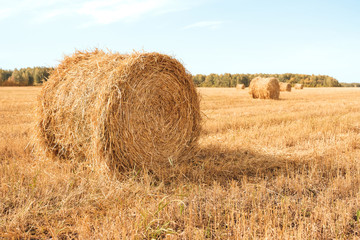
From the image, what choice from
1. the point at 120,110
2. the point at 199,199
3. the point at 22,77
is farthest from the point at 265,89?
the point at 22,77

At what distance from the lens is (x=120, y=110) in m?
4.21

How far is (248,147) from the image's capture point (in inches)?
229

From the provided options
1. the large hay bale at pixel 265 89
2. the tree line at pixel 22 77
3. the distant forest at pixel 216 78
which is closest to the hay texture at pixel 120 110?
the large hay bale at pixel 265 89

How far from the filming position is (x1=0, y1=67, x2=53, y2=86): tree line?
3931 cm

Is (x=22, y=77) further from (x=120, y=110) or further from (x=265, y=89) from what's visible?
(x=120, y=110)

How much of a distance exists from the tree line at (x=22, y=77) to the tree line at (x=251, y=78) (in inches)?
890

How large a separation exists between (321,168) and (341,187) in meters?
0.89

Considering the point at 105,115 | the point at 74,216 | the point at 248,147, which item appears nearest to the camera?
the point at 74,216

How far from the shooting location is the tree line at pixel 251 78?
171 ft

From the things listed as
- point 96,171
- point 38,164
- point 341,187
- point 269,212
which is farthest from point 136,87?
point 341,187

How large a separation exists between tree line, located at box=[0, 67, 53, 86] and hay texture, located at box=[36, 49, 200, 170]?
37.3m

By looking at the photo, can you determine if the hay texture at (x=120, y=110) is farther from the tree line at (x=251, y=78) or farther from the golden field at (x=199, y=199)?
the tree line at (x=251, y=78)

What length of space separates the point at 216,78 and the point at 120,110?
1954 inches

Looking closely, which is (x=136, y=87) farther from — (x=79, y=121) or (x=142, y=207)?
(x=142, y=207)
